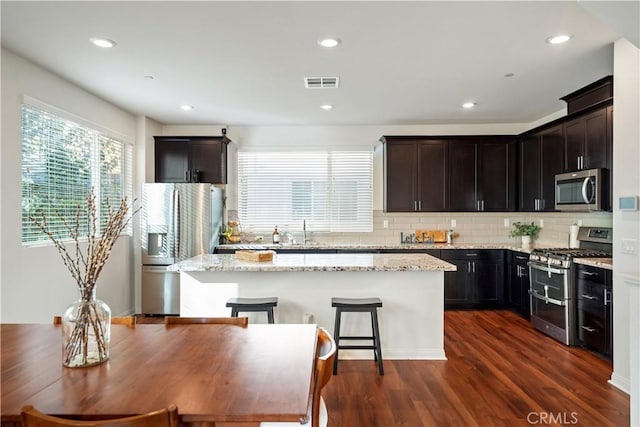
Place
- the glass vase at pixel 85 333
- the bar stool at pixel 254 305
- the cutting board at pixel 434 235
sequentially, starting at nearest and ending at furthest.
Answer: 1. the glass vase at pixel 85 333
2. the bar stool at pixel 254 305
3. the cutting board at pixel 434 235

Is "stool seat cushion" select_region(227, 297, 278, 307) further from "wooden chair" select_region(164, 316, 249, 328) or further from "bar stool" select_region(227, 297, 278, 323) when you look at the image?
"wooden chair" select_region(164, 316, 249, 328)

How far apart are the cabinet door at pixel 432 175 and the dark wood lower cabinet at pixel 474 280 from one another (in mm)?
760

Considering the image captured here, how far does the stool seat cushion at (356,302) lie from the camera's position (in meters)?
3.17

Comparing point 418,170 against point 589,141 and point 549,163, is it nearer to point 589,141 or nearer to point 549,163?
point 549,163

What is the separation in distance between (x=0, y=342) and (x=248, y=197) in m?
4.41

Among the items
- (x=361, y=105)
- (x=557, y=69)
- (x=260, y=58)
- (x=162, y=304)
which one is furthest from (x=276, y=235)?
(x=557, y=69)

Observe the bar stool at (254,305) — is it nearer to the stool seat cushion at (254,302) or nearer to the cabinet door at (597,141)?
the stool seat cushion at (254,302)

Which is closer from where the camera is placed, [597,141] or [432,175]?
[597,141]

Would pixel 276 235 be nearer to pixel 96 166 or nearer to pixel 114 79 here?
pixel 96 166

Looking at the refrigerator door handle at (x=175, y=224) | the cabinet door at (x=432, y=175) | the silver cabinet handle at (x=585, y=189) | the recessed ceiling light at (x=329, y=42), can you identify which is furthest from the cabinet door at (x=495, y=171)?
the refrigerator door handle at (x=175, y=224)

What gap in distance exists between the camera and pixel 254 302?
3264mm

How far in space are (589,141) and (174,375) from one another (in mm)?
4333

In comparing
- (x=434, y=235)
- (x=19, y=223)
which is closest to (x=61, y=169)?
(x=19, y=223)

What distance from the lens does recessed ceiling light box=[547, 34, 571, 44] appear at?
2.88 meters
